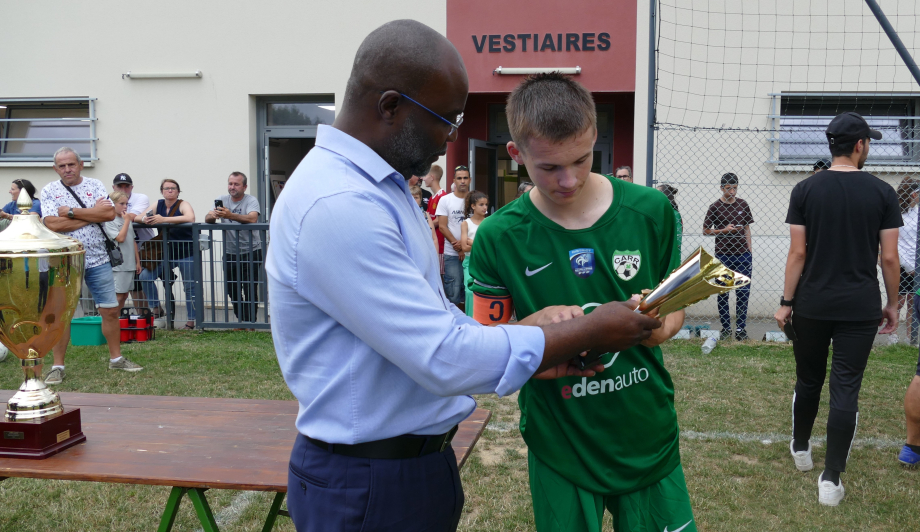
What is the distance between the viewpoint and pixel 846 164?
4207 mm

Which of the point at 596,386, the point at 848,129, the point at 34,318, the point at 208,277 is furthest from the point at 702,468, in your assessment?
the point at 208,277

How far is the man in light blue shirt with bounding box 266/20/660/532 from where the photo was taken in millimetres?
1396

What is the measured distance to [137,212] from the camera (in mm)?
9555

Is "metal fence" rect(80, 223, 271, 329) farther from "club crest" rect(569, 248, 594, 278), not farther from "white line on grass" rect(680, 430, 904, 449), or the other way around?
"club crest" rect(569, 248, 594, 278)

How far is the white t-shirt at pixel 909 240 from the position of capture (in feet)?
25.9

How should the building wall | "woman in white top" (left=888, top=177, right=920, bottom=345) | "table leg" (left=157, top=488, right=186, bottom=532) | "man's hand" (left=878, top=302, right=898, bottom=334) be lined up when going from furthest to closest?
the building wall
"woman in white top" (left=888, top=177, right=920, bottom=345)
"man's hand" (left=878, top=302, right=898, bottom=334)
"table leg" (left=157, top=488, right=186, bottom=532)

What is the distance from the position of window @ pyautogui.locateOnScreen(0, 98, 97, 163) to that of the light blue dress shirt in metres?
12.0

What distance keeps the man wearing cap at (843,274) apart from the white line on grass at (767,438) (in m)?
0.76

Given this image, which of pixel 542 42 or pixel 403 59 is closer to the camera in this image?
pixel 403 59

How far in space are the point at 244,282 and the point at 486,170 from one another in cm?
508

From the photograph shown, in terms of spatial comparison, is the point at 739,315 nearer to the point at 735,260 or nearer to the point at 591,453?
the point at 735,260

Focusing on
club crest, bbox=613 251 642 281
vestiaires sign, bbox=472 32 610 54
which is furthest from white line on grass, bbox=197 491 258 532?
vestiaires sign, bbox=472 32 610 54

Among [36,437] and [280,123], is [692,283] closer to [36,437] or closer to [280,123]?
[36,437]

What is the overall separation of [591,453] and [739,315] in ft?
23.2
